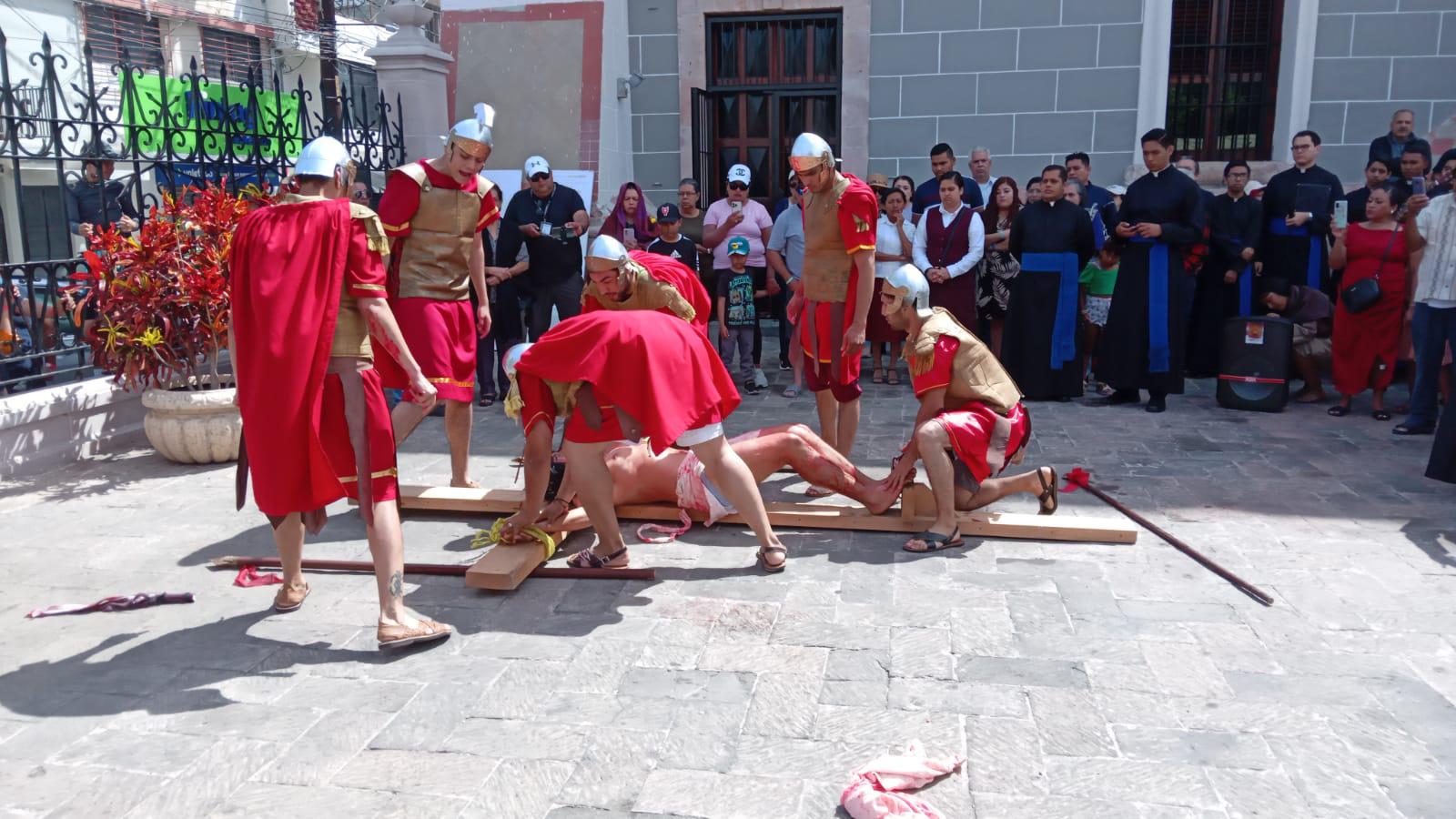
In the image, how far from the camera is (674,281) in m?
4.49

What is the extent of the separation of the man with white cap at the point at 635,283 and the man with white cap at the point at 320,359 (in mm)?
843

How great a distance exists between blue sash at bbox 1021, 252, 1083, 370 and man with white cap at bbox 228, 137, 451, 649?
5.51 meters

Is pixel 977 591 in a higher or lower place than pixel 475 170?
lower

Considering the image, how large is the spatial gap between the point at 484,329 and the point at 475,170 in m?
0.82

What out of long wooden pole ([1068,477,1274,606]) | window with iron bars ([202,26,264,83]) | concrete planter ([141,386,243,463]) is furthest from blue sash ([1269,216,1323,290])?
window with iron bars ([202,26,264,83])

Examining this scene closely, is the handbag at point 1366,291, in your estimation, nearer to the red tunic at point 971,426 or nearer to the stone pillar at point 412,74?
the red tunic at point 971,426

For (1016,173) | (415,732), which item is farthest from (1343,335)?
(415,732)

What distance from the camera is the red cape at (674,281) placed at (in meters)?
4.45

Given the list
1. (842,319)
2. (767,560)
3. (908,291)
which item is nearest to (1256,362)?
(842,319)

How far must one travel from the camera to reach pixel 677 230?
28.0 ft

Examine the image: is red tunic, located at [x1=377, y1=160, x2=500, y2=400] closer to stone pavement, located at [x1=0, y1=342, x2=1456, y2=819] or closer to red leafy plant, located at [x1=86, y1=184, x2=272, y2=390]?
stone pavement, located at [x1=0, y1=342, x2=1456, y2=819]

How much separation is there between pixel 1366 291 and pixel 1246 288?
4.08 feet

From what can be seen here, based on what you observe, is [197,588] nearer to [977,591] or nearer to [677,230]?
[977,591]

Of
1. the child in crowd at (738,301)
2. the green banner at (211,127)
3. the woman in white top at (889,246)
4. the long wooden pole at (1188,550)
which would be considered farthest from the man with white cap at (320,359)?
the child in crowd at (738,301)
